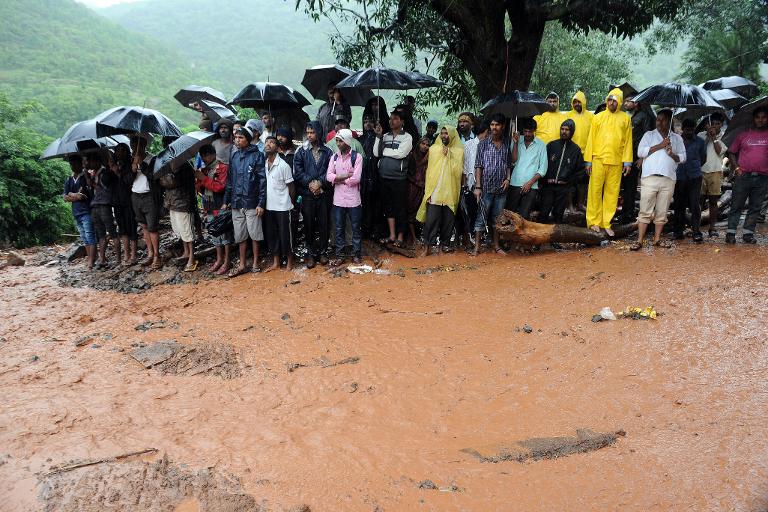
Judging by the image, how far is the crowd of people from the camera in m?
7.09

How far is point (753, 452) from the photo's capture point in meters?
3.15

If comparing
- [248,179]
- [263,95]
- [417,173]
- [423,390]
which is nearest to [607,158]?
[417,173]

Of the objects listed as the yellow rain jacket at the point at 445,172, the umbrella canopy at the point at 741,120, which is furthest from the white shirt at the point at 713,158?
the yellow rain jacket at the point at 445,172

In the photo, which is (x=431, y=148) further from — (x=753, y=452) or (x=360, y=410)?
(x=753, y=452)

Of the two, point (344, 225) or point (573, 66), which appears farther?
point (573, 66)

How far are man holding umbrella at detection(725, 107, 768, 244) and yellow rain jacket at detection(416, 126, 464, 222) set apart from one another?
368 centimetres

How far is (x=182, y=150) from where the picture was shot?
6777 millimetres

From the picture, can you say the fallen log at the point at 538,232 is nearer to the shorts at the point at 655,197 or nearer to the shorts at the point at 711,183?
the shorts at the point at 655,197

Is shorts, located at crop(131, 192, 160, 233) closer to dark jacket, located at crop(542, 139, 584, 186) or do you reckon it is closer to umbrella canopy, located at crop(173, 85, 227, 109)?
umbrella canopy, located at crop(173, 85, 227, 109)

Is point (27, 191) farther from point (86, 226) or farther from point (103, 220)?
point (103, 220)

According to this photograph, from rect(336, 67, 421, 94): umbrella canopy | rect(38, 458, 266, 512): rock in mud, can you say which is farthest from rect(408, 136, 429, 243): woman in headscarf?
rect(38, 458, 266, 512): rock in mud

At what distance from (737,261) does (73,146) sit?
30.7 ft

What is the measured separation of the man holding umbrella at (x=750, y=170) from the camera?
21.9 ft

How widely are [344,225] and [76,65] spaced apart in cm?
6362
